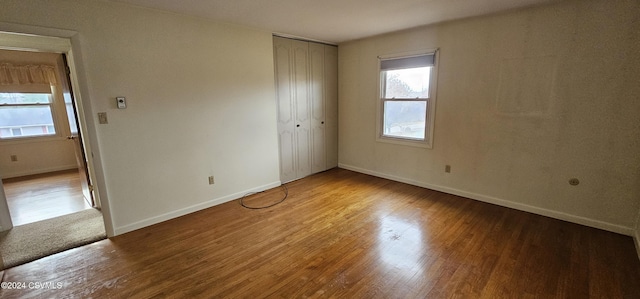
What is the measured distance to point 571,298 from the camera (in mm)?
1819

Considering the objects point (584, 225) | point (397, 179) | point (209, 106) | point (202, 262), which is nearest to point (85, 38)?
point (209, 106)

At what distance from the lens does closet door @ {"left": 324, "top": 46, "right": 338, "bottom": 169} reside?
4664 mm

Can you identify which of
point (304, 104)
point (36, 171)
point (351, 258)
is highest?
point (304, 104)

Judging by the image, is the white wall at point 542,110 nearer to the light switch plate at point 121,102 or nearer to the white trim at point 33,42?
the light switch plate at point 121,102

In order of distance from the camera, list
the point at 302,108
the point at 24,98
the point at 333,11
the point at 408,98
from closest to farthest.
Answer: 1. the point at 333,11
2. the point at 408,98
3. the point at 302,108
4. the point at 24,98

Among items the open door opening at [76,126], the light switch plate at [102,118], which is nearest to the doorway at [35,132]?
the open door opening at [76,126]

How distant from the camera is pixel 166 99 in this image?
9.58ft

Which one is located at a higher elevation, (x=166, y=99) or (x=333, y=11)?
(x=333, y=11)

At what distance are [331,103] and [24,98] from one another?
5684mm

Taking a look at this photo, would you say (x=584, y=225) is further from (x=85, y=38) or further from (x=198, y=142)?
(x=85, y=38)

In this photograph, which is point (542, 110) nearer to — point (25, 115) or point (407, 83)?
point (407, 83)

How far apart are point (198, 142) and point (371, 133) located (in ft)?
9.03

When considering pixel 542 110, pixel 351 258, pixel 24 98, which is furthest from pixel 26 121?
pixel 542 110

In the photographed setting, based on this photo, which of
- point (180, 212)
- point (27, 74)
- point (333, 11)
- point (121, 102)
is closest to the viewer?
point (121, 102)
